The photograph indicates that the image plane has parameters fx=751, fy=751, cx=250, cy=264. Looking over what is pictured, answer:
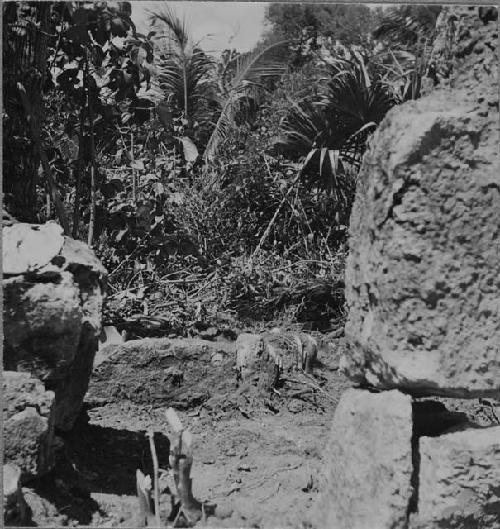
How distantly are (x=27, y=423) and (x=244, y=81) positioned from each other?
5.55 meters

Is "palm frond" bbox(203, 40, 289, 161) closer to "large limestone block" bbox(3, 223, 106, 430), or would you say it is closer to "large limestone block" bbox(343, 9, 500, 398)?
"large limestone block" bbox(3, 223, 106, 430)

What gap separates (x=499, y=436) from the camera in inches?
83.9

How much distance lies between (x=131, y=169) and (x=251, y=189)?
4.48ft

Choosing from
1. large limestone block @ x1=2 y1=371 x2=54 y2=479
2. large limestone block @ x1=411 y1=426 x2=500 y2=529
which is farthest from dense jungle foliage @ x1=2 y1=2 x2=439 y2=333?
large limestone block @ x1=411 y1=426 x2=500 y2=529

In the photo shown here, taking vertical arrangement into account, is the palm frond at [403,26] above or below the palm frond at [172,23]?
above

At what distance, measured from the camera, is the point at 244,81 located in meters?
7.38

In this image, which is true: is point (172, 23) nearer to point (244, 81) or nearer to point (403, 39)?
point (244, 81)

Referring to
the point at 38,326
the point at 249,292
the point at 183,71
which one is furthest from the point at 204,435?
the point at 183,71

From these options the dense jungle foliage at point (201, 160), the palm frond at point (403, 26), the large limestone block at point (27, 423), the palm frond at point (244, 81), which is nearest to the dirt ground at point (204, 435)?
the large limestone block at point (27, 423)

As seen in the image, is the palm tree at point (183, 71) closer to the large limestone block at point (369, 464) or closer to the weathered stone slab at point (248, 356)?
the weathered stone slab at point (248, 356)

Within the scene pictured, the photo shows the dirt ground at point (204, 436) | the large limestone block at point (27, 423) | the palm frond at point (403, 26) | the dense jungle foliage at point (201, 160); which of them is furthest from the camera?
the palm frond at point (403, 26)

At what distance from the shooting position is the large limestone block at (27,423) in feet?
7.72

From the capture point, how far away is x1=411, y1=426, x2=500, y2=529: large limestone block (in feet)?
6.78

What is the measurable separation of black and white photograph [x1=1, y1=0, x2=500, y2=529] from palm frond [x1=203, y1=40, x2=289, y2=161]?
66 mm
